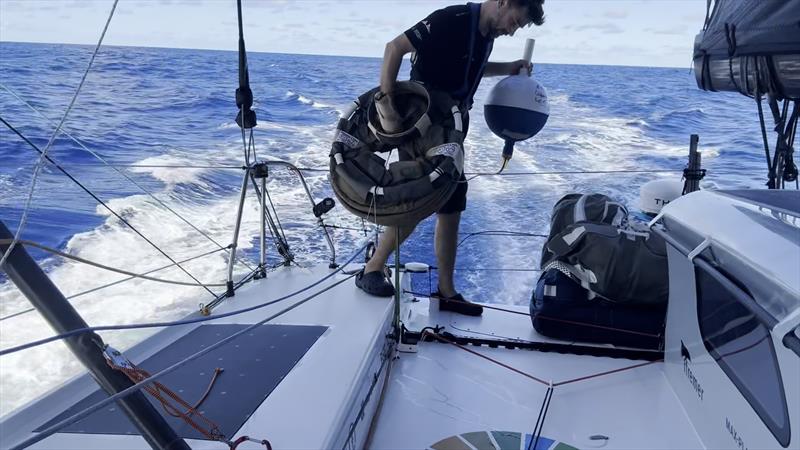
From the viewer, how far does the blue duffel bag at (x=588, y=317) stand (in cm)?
217

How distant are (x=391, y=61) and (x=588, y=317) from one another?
1088 mm

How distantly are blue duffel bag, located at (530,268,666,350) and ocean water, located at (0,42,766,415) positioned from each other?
2.02ft

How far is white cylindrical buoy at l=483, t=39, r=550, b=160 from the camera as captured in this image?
244cm

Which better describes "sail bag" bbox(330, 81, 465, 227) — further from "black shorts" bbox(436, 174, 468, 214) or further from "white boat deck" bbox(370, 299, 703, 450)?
"white boat deck" bbox(370, 299, 703, 450)

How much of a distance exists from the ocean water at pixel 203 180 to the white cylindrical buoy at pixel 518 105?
67 cm

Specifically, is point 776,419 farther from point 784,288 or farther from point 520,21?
point 520,21

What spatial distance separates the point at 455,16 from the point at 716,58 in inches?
31.7

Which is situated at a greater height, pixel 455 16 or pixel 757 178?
pixel 455 16

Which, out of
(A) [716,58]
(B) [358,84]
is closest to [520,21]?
(A) [716,58]

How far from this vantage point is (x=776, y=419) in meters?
1.17

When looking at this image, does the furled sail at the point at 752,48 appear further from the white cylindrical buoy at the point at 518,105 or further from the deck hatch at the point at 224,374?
the deck hatch at the point at 224,374

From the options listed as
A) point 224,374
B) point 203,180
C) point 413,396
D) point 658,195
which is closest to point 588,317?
point 413,396

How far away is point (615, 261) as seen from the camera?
6.95ft

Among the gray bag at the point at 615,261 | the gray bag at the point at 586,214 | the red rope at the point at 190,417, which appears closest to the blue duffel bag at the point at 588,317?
the gray bag at the point at 615,261
